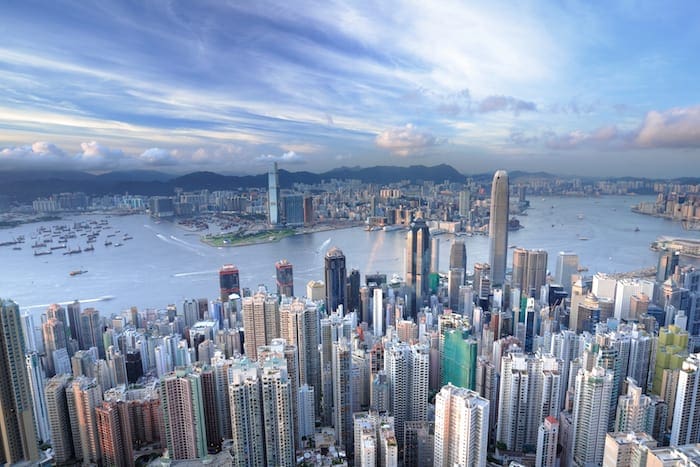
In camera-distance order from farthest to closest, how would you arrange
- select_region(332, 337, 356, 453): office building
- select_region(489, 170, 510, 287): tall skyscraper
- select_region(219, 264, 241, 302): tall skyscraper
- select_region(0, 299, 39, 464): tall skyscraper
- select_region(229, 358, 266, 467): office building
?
select_region(489, 170, 510, 287): tall skyscraper < select_region(219, 264, 241, 302): tall skyscraper < select_region(332, 337, 356, 453): office building < select_region(229, 358, 266, 467): office building < select_region(0, 299, 39, 464): tall skyscraper

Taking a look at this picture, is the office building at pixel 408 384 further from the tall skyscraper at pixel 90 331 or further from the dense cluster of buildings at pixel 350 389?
the tall skyscraper at pixel 90 331

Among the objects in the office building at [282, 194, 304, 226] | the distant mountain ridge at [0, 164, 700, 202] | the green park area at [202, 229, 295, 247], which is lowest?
the green park area at [202, 229, 295, 247]

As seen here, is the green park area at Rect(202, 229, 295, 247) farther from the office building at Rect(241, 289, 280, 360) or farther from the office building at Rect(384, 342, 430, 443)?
the office building at Rect(384, 342, 430, 443)

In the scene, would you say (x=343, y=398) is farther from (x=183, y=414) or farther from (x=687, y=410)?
(x=687, y=410)

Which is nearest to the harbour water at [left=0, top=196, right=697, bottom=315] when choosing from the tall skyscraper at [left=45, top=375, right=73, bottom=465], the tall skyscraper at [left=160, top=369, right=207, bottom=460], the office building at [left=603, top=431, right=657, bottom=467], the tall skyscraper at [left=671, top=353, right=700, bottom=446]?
the tall skyscraper at [left=45, top=375, right=73, bottom=465]

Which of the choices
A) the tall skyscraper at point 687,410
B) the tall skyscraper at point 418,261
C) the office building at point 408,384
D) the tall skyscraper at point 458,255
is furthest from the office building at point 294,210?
the tall skyscraper at point 687,410

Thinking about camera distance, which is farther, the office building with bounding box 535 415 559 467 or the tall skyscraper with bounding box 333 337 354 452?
the tall skyscraper with bounding box 333 337 354 452
